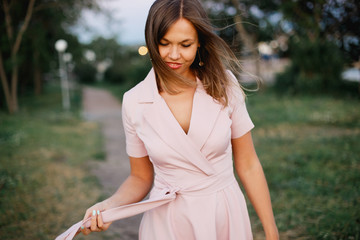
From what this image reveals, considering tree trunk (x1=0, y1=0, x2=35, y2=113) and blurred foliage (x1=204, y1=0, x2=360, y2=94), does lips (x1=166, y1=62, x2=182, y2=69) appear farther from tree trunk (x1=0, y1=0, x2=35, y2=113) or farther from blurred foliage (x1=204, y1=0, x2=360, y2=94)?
tree trunk (x1=0, y1=0, x2=35, y2=113)

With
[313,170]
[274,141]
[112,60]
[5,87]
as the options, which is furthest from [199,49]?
[112,60]

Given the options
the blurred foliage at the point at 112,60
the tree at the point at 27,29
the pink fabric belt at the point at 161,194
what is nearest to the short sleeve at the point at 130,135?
the pink fabric belt at the point at 161,194

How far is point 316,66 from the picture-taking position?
14.2m

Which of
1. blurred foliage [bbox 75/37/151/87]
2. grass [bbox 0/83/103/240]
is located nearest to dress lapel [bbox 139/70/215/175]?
grass [bbox 0/83/103/240]

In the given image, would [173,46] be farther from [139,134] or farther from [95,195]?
[95,195]

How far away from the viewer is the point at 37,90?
2503 cm

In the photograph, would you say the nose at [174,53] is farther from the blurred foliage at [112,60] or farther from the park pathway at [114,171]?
the blurred foliage at [112,60]

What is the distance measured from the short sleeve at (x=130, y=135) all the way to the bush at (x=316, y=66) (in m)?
13.6

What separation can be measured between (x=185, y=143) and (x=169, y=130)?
0.10 meters

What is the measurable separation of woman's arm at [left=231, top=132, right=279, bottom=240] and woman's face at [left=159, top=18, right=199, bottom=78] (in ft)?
1.62

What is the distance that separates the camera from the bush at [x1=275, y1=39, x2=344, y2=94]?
13.6 m

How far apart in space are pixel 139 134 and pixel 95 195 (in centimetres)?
354

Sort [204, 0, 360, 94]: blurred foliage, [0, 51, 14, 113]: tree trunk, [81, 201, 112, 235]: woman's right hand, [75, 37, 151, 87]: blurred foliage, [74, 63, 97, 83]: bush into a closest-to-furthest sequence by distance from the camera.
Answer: [81, 201, 112, 235]: woman's right hand < [204, 0, 360, 94]: blurred foliage < [0, 51, 14, 113]: tree trunk < [75, 37, 151, 87]: blurred foliage < [74, 63, 97, 83]: bush

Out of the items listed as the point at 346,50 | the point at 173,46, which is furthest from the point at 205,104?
the point at 346,50
